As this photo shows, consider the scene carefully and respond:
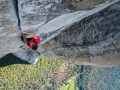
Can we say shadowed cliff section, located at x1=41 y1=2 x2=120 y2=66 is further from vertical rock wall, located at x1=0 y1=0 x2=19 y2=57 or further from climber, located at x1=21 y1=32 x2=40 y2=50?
vertical rock wall, located at x1=0 y1=0 x2=19 y2=57

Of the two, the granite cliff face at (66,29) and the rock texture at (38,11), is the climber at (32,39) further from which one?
the rock texture at (38,11)

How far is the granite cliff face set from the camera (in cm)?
934

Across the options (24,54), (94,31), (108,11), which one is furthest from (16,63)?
(108,11)

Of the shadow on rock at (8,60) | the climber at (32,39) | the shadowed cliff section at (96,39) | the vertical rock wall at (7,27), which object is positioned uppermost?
the vertical rock wall at (7,27)

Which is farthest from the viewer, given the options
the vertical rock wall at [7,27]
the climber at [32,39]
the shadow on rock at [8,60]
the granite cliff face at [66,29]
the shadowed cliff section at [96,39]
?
the shadow on rock at [8,60]

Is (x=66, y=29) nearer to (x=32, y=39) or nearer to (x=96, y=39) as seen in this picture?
(x=96, y=39)

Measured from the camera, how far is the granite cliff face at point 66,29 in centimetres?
934

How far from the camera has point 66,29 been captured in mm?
14039

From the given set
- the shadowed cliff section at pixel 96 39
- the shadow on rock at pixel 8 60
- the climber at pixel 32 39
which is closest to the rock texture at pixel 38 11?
the climber at pixel 32 39

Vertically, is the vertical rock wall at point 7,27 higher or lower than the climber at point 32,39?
higher

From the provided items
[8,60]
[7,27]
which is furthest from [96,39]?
[8,60]

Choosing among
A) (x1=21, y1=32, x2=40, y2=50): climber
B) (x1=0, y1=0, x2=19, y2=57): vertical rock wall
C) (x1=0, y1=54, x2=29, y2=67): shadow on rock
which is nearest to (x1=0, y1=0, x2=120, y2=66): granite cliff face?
(x1=0, y1=0, x2=19, y2=57): vertical rock wall

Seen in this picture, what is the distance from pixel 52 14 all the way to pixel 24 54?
29.1 ft

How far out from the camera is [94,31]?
45.4 ft
